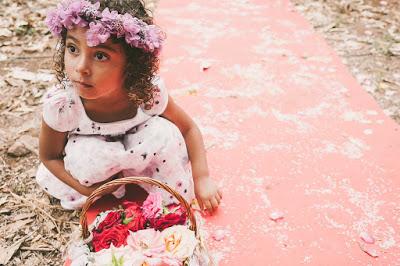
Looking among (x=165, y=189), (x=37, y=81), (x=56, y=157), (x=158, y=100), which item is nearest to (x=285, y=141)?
(x=158, y=100)

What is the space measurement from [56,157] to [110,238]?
53 centimetres

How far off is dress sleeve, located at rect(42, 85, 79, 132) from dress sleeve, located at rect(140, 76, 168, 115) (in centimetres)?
30

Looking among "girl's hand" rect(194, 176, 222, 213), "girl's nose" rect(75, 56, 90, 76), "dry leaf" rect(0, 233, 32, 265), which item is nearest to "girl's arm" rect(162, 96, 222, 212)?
"girl's hand" rect(194, 176, 222, 213)

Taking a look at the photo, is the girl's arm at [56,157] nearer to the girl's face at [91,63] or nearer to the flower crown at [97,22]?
the girl's face at [91,63]

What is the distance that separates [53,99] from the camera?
1.86 metres

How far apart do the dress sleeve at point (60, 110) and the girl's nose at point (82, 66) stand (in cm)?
26

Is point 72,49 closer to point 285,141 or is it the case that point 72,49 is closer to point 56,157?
point 56,157

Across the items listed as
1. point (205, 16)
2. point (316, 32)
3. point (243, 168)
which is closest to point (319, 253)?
point (243, 168)

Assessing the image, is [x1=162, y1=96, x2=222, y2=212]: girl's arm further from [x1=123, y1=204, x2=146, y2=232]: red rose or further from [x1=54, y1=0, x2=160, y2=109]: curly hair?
[x1=123, y1=204, x2=146, y2=232]: red rose

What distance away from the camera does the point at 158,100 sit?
6.61 feet

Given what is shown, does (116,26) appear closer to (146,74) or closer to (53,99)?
(146,74)

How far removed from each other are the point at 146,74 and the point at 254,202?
0.84 meters

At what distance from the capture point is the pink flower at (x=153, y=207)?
5.89 feet

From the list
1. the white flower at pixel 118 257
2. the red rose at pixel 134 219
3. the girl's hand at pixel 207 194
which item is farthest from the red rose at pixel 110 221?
the girl's hand at pixel 207 194
